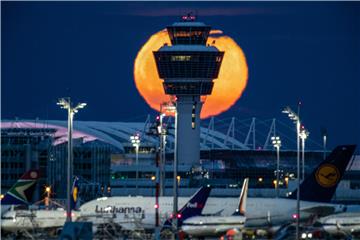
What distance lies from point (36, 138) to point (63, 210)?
8824cm

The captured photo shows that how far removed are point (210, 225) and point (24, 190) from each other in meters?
12.9

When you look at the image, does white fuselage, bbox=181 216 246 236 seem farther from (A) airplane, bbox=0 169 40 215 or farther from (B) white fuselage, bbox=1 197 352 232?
(A) airplane, bbox=0 169 40 215

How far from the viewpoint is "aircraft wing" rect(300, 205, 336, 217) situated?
121m

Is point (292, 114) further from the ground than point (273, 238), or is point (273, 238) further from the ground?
point (292, 114)

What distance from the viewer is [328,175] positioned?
127 m

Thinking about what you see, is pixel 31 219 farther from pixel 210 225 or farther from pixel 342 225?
pixel 342 225

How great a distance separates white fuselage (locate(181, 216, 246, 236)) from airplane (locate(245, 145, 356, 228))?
14.8 m

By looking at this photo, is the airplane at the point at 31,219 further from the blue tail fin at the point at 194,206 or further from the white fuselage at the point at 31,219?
the blue tail fin at the point at 194,206

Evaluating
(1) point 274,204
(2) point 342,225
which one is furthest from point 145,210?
(2) point 342,225

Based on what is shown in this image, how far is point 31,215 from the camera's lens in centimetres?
10194

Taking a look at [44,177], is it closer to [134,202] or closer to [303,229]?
[134,202]

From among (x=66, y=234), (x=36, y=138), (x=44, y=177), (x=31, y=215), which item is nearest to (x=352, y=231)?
(x=31, y=215)

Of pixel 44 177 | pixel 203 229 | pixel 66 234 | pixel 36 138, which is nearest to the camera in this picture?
pixel 66 234

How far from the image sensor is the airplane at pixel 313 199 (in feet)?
404
